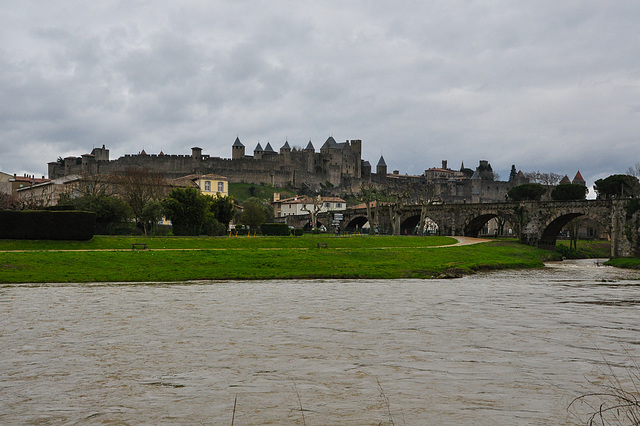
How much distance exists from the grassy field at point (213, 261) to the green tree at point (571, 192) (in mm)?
56448

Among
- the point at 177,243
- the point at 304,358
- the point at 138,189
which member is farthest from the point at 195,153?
the point at 304,358

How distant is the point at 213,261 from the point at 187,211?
21824 millimetres

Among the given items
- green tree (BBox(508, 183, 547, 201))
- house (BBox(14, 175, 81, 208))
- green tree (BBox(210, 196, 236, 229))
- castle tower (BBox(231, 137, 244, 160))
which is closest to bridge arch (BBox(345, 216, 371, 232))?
green tree (BBox(508, 183, 547, 201))

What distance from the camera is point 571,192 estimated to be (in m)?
94.8

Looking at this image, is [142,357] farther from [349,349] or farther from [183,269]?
[183,269]

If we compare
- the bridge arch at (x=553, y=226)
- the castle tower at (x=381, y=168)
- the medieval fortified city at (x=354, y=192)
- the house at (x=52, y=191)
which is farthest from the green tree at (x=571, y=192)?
the castle tower at (x=381, y=168)

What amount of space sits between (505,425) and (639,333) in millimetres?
8009

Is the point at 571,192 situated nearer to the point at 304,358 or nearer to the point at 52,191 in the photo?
the point at 52,191

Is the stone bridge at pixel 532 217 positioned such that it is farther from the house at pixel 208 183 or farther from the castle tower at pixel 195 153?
the castle tower at pixel 195 153

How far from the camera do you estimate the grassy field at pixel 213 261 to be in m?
26.8

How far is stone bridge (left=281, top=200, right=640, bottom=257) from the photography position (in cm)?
5434

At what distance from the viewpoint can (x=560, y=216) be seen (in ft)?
207

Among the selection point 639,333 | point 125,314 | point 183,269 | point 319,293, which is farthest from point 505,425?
point 183,269

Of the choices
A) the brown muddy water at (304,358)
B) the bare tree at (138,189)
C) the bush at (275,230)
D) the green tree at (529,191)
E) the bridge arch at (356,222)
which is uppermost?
the green tree at (529,191)
